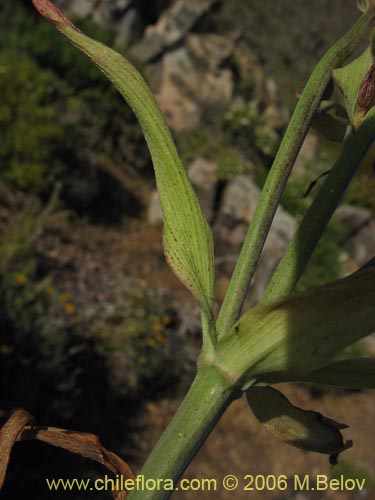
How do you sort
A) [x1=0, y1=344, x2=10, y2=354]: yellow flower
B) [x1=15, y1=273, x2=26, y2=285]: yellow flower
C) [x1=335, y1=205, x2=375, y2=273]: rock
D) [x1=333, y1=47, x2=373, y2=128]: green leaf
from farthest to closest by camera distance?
[x1=335, y1=205, x2=375, y2=273]: rock
[x1=15, y1=273, x2=26, y2=285]: yellow flower
[x1=0, y1=344, x2=10, y2=354]: yellow flower
[x1=333, y1=47, x2=373, y2=128]: green leaf

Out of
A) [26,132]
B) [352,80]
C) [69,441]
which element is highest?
[352,80]

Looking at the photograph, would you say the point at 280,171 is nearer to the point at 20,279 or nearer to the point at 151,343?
the point at 20,279

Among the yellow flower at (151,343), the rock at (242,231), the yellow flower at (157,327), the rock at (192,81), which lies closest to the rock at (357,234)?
the rock at (242,231)

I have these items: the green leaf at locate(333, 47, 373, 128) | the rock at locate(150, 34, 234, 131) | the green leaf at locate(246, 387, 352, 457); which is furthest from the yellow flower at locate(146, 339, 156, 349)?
the rock at locate(150, 34, 234, 131)

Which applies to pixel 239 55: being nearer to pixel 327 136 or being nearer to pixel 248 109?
pixel 248 109

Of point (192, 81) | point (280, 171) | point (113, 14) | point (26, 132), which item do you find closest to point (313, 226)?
point (280, 171)

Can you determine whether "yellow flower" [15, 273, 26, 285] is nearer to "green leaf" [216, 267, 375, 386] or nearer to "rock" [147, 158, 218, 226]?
"rock" [147, 158, 218, 226]

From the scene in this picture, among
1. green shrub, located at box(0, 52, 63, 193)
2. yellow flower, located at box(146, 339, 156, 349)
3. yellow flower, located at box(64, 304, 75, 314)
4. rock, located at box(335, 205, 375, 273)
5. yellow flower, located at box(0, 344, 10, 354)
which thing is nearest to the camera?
yellow flower, located at box(0, 344, 10, 354)

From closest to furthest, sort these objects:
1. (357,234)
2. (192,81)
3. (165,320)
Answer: (165,320) < (357,234) < (192,81)
